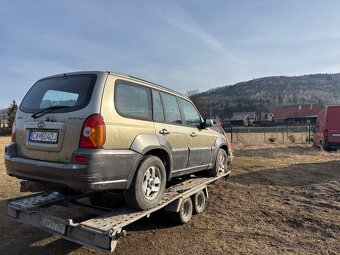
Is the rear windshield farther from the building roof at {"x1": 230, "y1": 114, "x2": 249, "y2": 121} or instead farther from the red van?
the building roof at {"x1": 230, "y1": 114, "x2": 249, "y2": 121}

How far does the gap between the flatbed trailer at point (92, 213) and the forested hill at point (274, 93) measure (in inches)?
3638

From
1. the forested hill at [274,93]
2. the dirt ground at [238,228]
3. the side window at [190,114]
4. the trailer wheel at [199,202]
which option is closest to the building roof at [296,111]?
the forested hill at [274,93]

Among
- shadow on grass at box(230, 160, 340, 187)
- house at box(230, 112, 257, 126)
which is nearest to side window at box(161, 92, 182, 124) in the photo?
shadow on grass at box(230, 160, 340, 187)

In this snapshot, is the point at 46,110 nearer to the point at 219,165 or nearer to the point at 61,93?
the point at 61,93

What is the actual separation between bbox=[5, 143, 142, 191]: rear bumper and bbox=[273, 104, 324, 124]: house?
9280 centimetres

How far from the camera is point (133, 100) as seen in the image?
4531mm

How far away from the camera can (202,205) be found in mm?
6203

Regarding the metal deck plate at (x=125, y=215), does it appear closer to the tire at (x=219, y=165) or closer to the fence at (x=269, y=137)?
the tire at (x=219, y=165)

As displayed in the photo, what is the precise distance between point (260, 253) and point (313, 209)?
98.3 inches

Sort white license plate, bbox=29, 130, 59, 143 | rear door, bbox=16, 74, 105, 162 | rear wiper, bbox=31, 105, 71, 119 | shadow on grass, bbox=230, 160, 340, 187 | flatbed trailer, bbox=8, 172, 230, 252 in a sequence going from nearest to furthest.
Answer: flatbed trailer, bbox=8, 172, 230, 252 → rear door, bbox=16, 74, 105, 162 → white license plate, bbox=29, 130, 59, 143 → rear wiper, bbox=31, 105, 71, 119 → shadow on grass, bbox=230, 160, 340, 187

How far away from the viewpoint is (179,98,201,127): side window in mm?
6066

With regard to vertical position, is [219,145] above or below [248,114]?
below

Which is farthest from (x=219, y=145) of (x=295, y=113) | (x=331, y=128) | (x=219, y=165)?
(x=295, y=113)

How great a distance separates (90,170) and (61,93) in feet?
3.87
